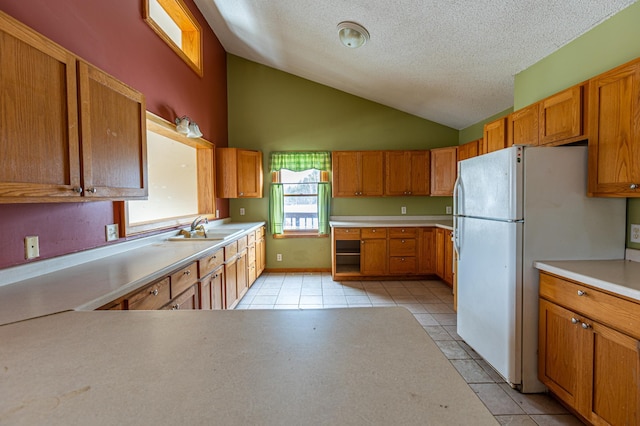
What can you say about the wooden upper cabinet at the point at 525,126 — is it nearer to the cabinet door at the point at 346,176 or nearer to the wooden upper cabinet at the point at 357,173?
the wooden upper cabinet at the point at 357,173

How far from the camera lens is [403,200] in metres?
4.77

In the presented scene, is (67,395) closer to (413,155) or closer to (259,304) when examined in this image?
(259,304)

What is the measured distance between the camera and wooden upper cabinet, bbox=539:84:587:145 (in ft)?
5.90

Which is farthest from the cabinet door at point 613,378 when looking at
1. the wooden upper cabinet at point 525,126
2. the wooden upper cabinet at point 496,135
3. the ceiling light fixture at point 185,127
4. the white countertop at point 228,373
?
the ceiling light fixture at point 185,127

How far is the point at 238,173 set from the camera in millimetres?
4285

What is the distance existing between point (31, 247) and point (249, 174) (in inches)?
121

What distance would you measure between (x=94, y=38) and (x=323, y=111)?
3.32m

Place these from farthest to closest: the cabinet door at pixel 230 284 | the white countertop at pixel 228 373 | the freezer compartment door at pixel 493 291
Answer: the cabinet door at pixel 230 284 → the freezer compartment door at pixel 493 291 → the white countertop at pixel 228 373

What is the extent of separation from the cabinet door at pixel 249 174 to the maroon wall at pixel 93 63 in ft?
3.89

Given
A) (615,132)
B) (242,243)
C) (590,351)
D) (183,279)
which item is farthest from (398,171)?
(183,279)

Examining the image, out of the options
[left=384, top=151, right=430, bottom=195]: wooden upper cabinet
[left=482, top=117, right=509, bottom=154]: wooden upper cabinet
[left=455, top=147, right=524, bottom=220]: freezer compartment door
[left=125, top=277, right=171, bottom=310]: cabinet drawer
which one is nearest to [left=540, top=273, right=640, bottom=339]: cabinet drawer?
[left=455, top=147, right=524, bottom=220]: freezer compartment door

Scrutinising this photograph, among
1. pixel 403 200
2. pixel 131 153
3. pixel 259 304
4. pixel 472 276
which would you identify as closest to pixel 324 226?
pixel 403 200

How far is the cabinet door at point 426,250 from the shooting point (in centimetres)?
424

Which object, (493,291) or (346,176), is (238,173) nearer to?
(346,176)
